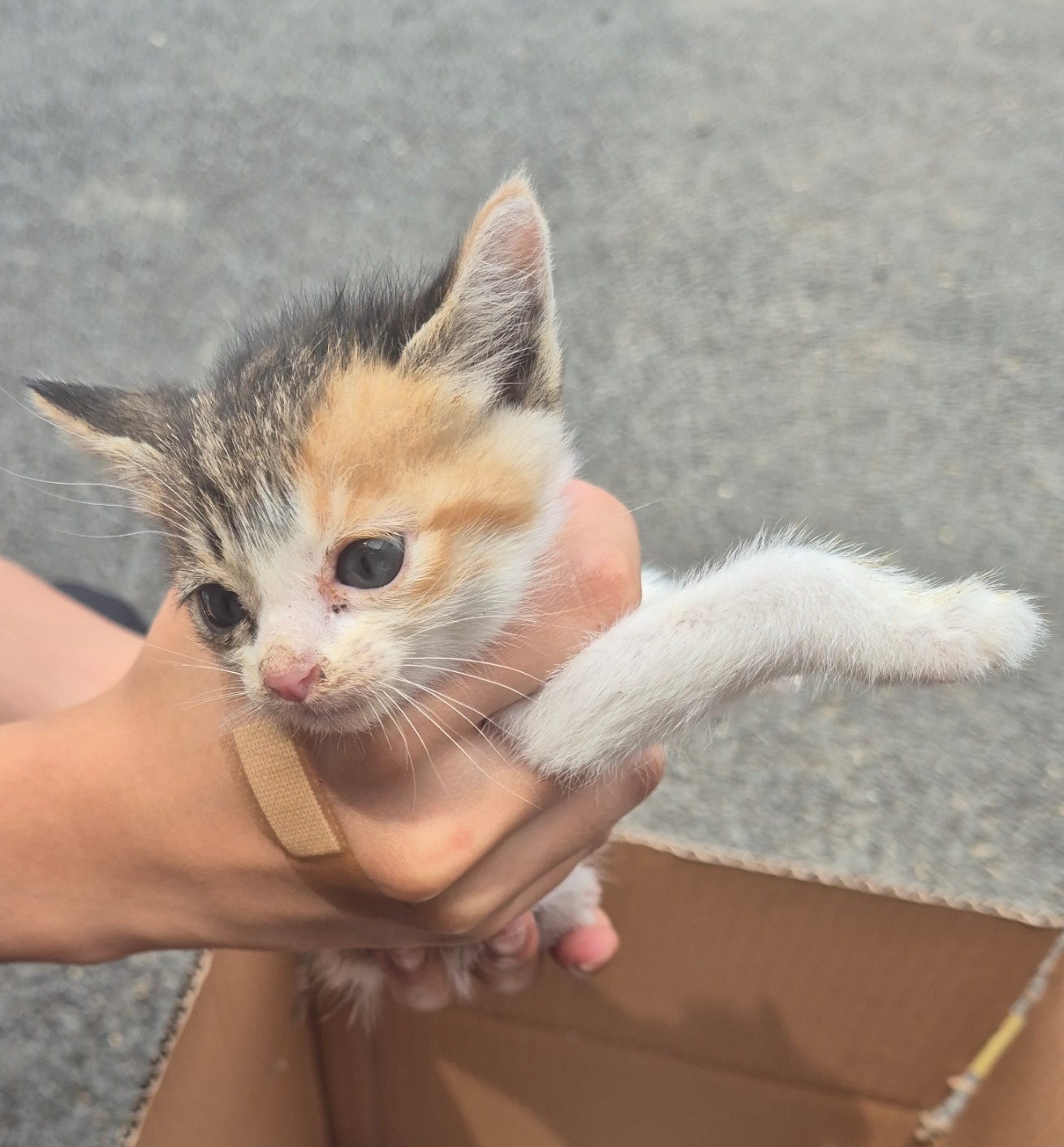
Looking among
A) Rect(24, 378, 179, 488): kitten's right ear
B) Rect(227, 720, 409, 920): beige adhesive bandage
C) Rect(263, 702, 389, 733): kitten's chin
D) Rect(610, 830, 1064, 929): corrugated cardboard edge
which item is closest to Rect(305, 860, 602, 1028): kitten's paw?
Rect(610, 830, 1064, 929): corrugated cardboard edge

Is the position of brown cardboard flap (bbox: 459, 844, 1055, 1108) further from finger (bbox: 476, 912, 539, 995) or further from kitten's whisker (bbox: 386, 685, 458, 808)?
kitten's whisker (bbox: 386, 685, 458, 808)

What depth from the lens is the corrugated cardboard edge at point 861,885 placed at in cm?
83

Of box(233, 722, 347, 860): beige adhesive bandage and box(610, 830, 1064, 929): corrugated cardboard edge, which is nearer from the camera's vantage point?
box(233, 722, 347, 860): beige adhesive bandage

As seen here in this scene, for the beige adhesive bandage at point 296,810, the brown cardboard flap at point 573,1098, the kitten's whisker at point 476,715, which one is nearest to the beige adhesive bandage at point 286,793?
the beige adhesive bandage at point 296,810

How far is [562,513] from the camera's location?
0.80 meters

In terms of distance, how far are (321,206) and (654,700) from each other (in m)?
1.73

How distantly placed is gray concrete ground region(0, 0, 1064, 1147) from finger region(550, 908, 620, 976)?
1.19 ft

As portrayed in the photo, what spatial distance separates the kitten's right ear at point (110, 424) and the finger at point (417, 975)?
544 mm

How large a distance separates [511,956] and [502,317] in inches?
25.9

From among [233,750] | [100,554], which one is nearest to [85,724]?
[233,750]

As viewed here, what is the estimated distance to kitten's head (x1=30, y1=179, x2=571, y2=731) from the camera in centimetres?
65

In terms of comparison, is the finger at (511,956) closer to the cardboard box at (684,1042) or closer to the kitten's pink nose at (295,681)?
the cardboard box at (684,1042)

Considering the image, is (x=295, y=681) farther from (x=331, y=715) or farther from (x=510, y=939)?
(x=510, y=939)

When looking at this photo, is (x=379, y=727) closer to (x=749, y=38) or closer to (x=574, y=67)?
(x=574, y=67)
